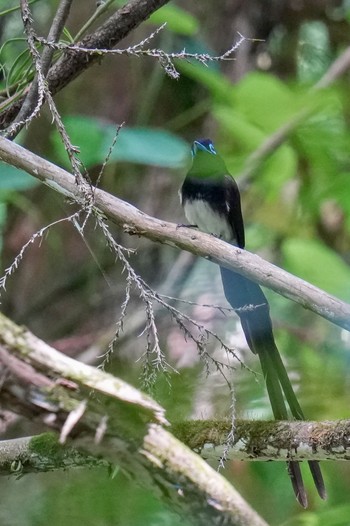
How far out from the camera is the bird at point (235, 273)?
1436 millimetres

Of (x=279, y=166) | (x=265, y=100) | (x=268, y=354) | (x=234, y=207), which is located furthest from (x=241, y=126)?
(x=268, y=354)

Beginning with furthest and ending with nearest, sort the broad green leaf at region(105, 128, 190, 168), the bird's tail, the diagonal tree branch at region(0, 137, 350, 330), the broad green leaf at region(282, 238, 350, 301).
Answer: the broad green leaf at region(105, 128, 190, 168), the broad green leaf at region(282, 238, 350, 301), the bird's tail, the diagonal tree branch at region(0, 137, 350, 330)

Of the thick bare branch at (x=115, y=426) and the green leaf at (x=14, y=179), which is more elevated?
the green leaf at (x=14, y=179)

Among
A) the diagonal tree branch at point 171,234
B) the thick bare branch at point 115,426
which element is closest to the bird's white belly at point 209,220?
the diagonal tree branch at point 171,234

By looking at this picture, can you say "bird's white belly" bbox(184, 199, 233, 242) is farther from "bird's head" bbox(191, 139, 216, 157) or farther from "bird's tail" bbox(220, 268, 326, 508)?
"bird's tail" bbox(220, 268, 326, 508)

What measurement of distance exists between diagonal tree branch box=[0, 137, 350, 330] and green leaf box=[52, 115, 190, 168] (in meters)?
0.69

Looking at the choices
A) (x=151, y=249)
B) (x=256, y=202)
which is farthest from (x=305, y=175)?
(x=151, y=249)

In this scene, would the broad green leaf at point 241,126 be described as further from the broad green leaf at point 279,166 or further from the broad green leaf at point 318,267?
the broad green leaf at point 318,267

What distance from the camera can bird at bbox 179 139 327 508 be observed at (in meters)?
1.44

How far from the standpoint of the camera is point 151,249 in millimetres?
2816

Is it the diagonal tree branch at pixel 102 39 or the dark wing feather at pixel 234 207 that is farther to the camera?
the dark wing feather at pixel 234 207

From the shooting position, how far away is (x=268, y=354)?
1.51 m

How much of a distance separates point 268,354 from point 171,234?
397 mm

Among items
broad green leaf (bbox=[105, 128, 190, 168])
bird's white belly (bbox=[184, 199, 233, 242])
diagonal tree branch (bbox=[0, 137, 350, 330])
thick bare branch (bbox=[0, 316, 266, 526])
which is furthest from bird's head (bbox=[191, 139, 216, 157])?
thick bare branch (bbox=[0, 316, 266, 526])
